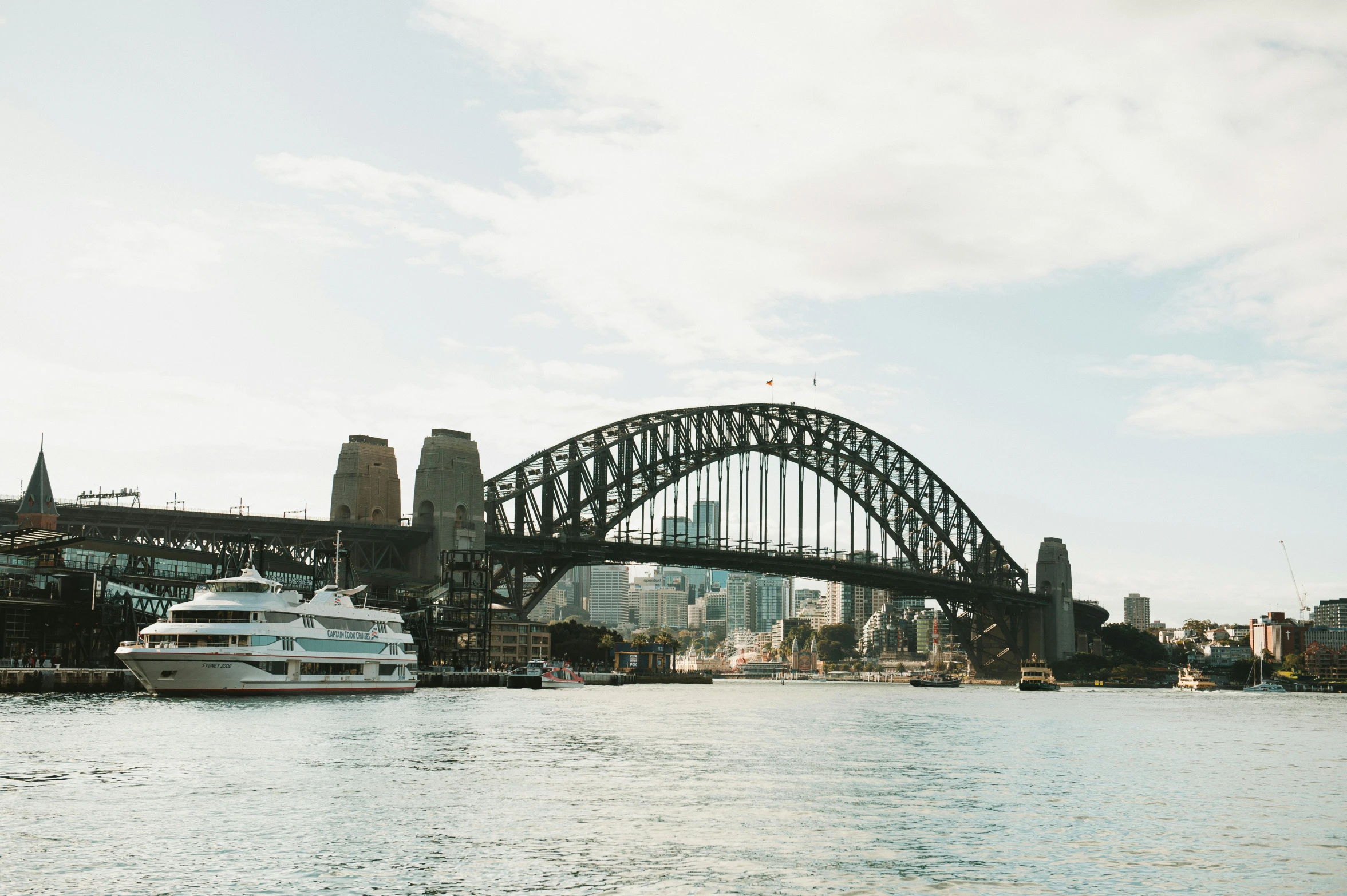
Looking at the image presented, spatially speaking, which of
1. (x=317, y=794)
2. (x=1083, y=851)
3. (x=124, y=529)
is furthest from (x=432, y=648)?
(x=1083, y=851)

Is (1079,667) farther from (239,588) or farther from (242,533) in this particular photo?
(239,588)

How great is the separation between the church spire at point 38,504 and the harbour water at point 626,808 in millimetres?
39759

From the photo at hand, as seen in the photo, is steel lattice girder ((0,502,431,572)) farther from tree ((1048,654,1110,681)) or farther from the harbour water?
tree ((1048,654,1110,681))

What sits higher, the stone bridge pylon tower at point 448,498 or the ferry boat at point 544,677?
the stone bridge pylon tower at point 448,498

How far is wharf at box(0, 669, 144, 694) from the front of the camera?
70.4 meters

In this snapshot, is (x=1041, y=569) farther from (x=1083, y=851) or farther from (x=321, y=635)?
(x=1083, y=851)

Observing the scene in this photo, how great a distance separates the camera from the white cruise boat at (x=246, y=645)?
6838cm

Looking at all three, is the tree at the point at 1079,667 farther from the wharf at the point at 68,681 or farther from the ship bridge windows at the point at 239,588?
the wharf at the point at 68,681

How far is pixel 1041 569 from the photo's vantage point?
190 metres

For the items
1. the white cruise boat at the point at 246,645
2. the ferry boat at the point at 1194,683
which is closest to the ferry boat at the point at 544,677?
the white cruise boat at the point at 246,645

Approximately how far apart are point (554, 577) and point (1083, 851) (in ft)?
337

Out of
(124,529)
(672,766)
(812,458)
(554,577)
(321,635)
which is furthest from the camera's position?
(812,458)

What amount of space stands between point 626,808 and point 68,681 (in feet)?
171

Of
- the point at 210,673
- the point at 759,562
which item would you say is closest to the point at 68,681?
the point at 210,673
